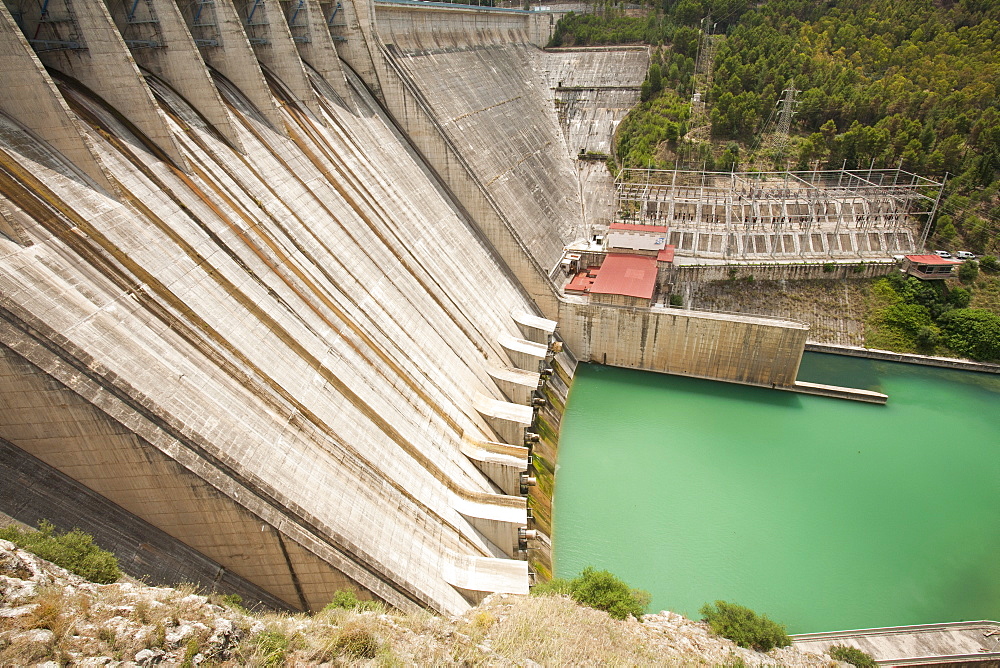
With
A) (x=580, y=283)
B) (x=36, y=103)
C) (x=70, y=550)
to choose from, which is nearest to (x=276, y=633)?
(x=70, y=550)

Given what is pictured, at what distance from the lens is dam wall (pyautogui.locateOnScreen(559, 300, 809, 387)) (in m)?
23.1

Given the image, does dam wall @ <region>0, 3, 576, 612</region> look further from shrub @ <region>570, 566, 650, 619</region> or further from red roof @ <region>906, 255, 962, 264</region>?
red roof @ <region>906, 255, 962, 264</region>

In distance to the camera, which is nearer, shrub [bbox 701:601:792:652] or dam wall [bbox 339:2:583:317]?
shrub [bbox 701:601:792:652]

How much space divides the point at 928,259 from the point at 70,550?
3380 cm

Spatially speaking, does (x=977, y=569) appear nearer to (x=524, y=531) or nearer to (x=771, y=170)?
(x=524, y=531)

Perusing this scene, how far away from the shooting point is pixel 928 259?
88.8 feet

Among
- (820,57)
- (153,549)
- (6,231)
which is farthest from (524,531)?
(820,57)

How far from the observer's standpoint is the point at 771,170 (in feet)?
111

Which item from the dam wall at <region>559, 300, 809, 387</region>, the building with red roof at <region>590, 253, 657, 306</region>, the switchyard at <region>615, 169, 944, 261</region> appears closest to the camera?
the dam wall at <region>559, 300, 809, 387</region>

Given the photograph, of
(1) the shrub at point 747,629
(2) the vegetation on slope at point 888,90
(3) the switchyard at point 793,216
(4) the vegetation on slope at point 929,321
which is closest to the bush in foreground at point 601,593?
(1) the shrub at point 747,629

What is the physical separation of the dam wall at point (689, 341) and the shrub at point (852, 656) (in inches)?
491

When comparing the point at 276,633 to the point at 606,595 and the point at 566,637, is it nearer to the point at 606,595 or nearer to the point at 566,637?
the point at 566,637

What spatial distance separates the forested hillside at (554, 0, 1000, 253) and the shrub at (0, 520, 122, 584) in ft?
105

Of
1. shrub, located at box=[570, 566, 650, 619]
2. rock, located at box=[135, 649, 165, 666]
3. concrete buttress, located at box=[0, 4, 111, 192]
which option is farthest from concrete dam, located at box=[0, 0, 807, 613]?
rock, located at box=[135, 649, 165, 666]
